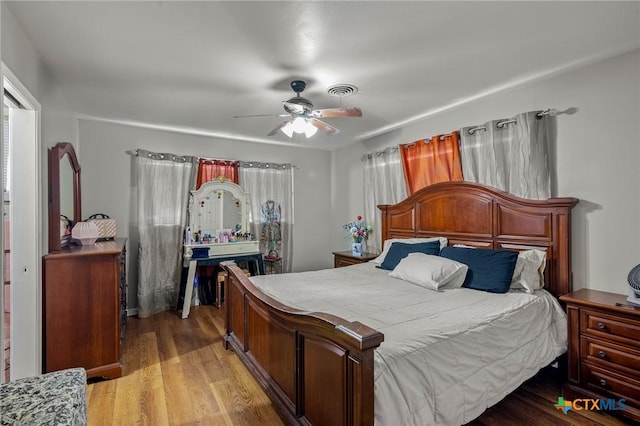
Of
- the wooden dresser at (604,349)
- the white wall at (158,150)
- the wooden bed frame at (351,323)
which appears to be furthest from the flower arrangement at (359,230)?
the wooden dresser at (604,349)

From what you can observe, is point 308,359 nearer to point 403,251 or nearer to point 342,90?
point 403,251

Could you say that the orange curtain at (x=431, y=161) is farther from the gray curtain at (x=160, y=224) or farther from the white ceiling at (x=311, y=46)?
the gray curtain at (x=160, y=224)

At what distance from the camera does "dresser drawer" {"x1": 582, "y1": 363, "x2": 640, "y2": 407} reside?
6.51 ft

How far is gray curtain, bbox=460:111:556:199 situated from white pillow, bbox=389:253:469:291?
36.3 inches

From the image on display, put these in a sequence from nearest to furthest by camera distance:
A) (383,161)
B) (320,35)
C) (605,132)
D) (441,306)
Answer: (320,35) → (441,306) → (605,132) → (383,161)

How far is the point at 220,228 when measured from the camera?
4.68m

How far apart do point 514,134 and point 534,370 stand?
6.49 feet

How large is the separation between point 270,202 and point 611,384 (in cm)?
423

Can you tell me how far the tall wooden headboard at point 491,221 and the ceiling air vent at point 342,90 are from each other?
1.45 meters

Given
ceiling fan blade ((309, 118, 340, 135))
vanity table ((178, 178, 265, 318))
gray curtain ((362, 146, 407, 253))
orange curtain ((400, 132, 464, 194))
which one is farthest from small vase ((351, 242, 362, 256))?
ceiling fan blade ((309, 118, 340, 135))

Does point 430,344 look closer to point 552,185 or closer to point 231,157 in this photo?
point 552,185

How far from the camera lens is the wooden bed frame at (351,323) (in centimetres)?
141

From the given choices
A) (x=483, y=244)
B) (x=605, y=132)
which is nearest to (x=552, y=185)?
(x=605, y=132)

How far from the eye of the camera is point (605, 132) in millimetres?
2439
